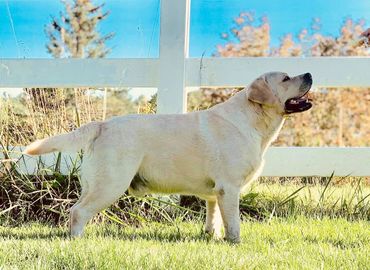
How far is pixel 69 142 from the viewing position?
11.3ft

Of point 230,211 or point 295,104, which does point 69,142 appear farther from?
point 295,104

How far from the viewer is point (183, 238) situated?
3.38 m

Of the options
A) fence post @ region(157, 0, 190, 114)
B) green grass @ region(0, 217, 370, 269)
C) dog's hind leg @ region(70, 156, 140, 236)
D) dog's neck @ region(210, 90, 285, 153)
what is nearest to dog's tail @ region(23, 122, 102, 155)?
dog's hind leg @ region(70, 156, 140, 236)

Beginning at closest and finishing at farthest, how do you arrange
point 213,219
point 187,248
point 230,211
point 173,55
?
point 187,248 → point 230,211 → point 213,219 → point 173,55

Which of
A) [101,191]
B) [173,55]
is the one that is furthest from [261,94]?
[173,55]

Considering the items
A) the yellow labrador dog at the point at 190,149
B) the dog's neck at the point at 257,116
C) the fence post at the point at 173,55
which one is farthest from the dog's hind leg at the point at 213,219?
the fence post at the point at 173,55

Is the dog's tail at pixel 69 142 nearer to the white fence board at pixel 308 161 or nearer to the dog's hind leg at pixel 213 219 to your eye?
the dog's hind leg at pixel 213 219

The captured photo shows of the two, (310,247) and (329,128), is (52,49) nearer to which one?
(310,247)

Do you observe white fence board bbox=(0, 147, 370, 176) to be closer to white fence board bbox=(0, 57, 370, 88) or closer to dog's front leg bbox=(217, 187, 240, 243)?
white fence board bbox=(0, 57, 370, 88)

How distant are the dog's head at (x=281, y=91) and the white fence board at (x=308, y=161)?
40.8 inches

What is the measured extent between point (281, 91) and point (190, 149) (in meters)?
0.69

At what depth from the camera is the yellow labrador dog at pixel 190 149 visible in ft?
11.2

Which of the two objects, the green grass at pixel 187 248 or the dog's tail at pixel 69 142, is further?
the dog's tail at pixel 69 142

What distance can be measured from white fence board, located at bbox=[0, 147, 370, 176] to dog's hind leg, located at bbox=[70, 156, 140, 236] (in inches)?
48.5
